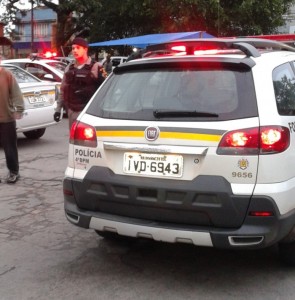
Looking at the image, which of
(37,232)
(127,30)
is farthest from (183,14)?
(37,232)

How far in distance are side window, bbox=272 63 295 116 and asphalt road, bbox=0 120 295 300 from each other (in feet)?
3.97

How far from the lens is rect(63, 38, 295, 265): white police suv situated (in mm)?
3139

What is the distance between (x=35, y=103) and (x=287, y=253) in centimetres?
672

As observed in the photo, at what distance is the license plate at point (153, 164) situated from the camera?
3.25 meters

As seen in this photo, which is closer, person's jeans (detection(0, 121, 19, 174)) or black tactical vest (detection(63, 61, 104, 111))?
black tactical vest (detection(63, 61, 104, 111))

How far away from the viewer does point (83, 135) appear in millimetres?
3652

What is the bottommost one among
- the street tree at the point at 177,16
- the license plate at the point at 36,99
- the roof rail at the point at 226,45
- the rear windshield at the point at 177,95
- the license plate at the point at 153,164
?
the license plate at the point at 36,99

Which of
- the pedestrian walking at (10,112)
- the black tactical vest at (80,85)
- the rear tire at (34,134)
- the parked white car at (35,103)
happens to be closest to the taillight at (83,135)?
the black tactical vest at (80,85)

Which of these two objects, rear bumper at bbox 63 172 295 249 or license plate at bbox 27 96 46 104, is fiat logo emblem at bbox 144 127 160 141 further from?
license plate at bbox 27 96 46 104

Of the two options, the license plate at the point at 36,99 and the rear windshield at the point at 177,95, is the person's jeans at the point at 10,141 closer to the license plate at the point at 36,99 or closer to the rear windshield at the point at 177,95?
the license plate at the point at 36,99

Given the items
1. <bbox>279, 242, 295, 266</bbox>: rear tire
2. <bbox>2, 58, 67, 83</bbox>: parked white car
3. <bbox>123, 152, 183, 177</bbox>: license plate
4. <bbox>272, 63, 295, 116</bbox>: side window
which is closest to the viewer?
<bbox>123, 152, 183, 177</bbox>: license plate

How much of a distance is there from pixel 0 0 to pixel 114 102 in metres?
31.6

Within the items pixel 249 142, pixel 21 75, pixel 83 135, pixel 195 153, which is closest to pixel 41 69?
pixel 21 75

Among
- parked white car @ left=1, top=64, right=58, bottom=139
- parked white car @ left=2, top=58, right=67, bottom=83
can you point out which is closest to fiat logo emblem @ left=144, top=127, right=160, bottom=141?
parked white car @ left=1, top=64, right=58, bottom=139
